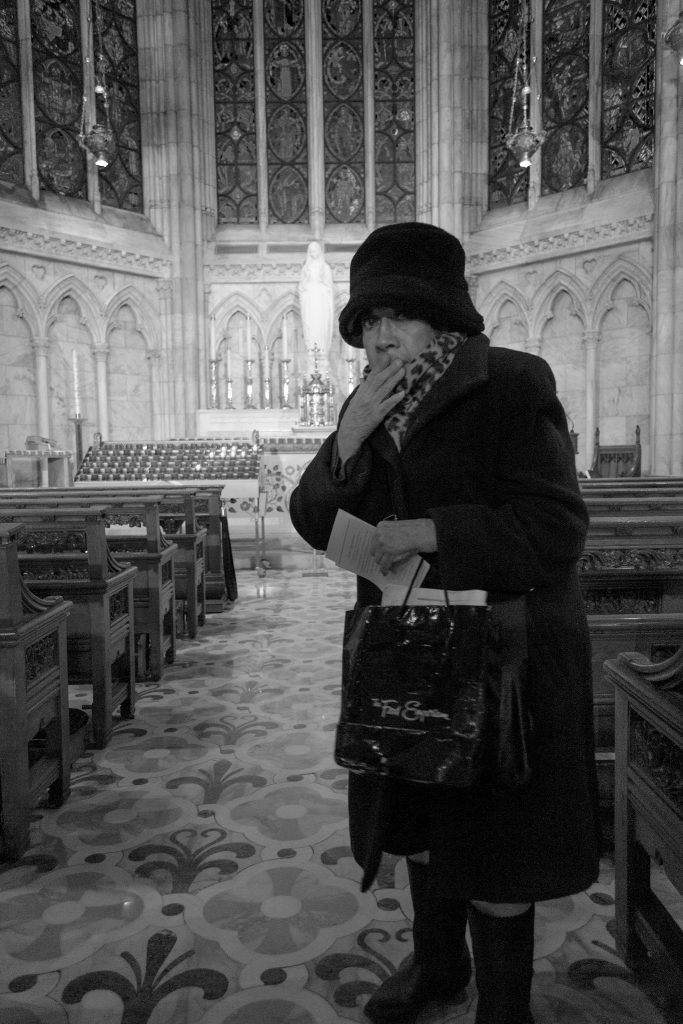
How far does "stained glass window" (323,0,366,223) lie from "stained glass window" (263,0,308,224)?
1.65 feet

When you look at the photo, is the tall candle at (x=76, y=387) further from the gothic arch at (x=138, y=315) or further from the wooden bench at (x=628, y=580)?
the wooden bench at (x=628, y=580)

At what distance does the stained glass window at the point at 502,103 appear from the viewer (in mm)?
13352

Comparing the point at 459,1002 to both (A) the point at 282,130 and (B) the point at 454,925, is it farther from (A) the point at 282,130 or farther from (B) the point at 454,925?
(A) the point at 282,130


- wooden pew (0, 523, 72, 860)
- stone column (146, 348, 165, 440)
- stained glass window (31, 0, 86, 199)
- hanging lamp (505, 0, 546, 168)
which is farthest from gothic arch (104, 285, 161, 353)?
wooden pew (0, 523, 72, 860)

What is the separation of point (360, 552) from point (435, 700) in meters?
0.27

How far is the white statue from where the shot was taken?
A: 1334cm

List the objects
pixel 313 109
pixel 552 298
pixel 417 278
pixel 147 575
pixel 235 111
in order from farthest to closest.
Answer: pixel 235 111 < pixel 313 109 < pixel 552 298 < pixel 147 575 < pixel 417 278

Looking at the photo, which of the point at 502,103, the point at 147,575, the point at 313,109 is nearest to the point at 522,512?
the point at 147,575

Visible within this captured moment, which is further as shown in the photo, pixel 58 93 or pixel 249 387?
pixel 249 387

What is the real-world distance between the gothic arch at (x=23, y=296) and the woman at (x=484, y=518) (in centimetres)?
1224

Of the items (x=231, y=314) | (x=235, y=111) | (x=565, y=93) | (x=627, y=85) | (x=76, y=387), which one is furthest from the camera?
(x=235, y=111)

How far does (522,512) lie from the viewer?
1107 mm

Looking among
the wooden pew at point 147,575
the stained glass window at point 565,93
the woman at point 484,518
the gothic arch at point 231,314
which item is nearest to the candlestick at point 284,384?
the gothic arch at point 231,314

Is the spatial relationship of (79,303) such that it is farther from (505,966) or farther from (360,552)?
(505,966)
